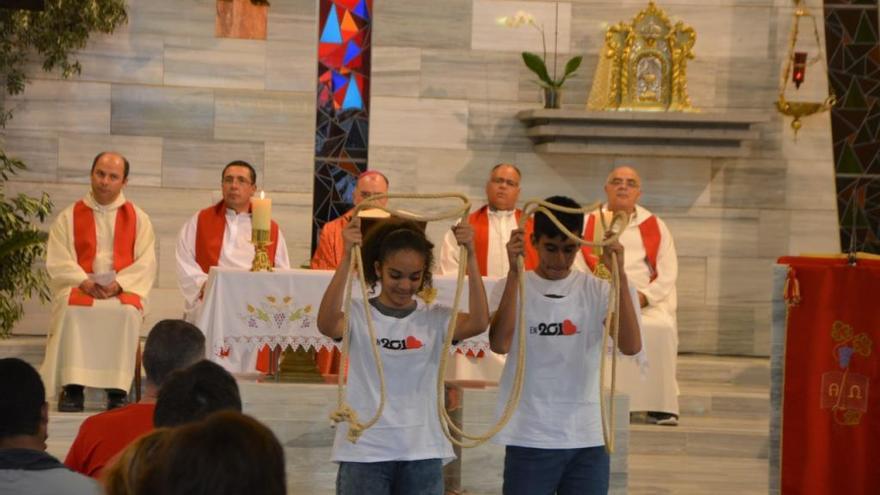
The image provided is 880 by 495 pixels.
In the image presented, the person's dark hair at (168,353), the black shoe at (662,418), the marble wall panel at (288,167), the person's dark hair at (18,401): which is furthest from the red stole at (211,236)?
the person's dark hair at (18,401)

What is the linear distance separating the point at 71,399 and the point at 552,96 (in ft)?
12.9

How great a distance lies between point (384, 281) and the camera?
4.32m

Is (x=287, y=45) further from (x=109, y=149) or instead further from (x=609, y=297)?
(x=609, y=297)

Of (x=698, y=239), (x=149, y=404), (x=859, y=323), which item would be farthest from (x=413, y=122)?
(x=149, y=404)

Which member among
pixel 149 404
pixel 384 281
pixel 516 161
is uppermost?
pixel 516 161

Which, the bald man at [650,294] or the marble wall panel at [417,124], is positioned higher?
the marble wall panel at [417,124]

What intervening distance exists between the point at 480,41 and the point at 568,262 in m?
5.77

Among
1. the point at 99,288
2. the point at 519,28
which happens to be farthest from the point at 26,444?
the point at 519,28

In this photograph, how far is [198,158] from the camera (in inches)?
384

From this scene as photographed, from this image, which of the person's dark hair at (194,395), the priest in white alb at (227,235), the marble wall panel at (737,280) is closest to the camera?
the person's dark hair at (194,395)

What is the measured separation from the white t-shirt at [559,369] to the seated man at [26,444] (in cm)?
160

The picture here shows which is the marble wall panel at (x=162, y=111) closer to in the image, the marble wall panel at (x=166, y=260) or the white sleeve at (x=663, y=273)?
the marble wall panel at (x=166, y=260)

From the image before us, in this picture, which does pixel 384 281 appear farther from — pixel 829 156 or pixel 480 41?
pixel 829 156

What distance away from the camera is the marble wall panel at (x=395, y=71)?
9.95 meters
